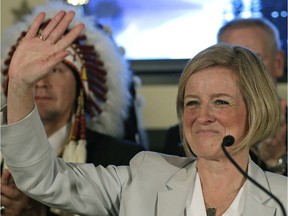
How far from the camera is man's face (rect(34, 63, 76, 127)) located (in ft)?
9.59

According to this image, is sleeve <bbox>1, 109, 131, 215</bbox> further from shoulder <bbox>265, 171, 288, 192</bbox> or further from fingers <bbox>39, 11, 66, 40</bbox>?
shoulder <bbox>265, 171, 288, 192</bbox>

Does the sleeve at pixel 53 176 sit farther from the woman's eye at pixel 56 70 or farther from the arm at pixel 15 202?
the woman's eye at pixel 56 70

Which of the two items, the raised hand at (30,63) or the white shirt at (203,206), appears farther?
the white shirt at (203,206)

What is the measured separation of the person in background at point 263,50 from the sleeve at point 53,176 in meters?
0.95

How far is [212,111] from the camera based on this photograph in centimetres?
201

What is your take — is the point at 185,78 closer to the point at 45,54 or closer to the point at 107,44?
the point at 45,54

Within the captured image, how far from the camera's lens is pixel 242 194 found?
2.01 metres

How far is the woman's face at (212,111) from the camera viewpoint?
199 cm

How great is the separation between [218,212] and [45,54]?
0.56m

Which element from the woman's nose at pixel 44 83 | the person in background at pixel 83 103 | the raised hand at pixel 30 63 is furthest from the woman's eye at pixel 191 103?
the woman's nose at pixel 44 83

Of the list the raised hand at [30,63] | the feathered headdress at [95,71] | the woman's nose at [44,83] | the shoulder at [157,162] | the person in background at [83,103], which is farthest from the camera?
the feathered headdress at [95,71]

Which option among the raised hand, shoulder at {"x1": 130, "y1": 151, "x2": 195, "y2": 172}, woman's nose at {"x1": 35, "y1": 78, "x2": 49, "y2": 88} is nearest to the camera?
the raised hand

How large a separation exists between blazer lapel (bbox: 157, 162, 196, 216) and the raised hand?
1.30 feet

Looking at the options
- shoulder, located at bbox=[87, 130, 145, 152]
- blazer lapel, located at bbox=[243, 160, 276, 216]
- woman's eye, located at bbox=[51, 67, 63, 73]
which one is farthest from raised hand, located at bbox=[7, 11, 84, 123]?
woman's eye, located at bbox=[51, 67, 63, 73]
